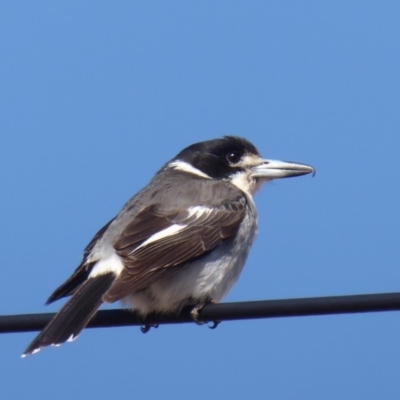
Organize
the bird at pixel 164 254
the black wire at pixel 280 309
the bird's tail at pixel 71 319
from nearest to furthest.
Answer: the black wire at pixel 280 309 < the bird's tail at pixel 71 319 < the bird at pixel 164 254

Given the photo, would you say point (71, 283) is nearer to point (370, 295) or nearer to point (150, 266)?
point (150, 266)

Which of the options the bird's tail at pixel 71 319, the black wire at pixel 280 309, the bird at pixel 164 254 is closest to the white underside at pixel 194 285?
the bird at pixel 164 254

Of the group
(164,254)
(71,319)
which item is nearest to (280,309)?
(71,319)

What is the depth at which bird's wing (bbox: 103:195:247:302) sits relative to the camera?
15.9 feet

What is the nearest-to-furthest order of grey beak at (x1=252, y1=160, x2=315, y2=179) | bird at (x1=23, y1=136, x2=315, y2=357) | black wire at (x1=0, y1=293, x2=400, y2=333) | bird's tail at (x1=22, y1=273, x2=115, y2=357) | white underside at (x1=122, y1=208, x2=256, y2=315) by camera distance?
1. black wire at (x1=0, y1=293, x2=400, y2=333)
2. bird's tail at (x1=22, y1=273, x2=115, y2=357)
3. bird at (x1=23, y1=136, x2=315, y2=357)
4. white underside at (x1=122, y1=208, x2=256, y2=315)
5. grey beak at (x1=252, y1=160, x2=315, y2=179)

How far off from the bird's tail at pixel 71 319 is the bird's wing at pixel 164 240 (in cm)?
9

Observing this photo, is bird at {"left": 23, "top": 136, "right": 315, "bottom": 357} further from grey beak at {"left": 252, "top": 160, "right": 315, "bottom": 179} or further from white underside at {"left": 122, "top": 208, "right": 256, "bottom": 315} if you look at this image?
grey beak at {"left": 252, "top": 160, "right": 315, "bottom": 179}

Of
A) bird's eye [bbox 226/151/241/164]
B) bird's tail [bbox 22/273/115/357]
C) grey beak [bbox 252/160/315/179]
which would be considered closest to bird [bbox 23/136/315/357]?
bird's tail [bbox 22/273/115/357]

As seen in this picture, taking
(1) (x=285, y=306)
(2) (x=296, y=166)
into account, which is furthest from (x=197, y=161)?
(1) (x=285, y=306)

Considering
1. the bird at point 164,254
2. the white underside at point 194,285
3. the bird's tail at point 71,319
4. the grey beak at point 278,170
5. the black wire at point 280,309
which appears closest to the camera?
the black wire at point 280,309

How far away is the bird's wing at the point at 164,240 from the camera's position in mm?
4848

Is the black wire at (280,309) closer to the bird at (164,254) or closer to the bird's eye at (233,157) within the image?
the bird at (164,254)

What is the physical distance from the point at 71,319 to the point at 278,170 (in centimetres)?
236

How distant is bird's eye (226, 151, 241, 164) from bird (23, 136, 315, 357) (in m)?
0.25
